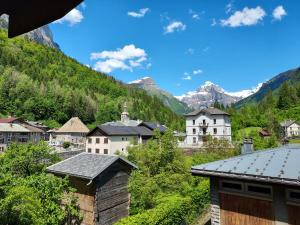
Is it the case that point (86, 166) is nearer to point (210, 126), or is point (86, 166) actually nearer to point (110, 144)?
point (110, 144)

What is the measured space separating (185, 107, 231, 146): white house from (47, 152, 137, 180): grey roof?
51808 millimetres

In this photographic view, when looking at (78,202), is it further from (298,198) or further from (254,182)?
(298,198)

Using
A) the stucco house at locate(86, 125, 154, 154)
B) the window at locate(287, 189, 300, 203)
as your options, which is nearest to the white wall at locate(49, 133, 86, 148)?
the stucco house at locate(86, 125, 154, 154)

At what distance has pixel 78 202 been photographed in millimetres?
22156

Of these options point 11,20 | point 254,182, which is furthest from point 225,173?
point 11,20

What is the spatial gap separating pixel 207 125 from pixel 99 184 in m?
58.4

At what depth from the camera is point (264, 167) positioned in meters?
12.7

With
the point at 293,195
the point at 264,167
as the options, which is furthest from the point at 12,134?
the point at 293,195

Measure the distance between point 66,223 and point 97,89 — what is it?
6022 inches

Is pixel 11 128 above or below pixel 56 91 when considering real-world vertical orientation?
below

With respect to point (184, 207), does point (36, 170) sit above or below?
above

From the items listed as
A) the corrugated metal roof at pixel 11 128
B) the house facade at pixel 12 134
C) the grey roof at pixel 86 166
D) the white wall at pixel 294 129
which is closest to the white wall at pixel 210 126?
the white wall at pixel 294 129

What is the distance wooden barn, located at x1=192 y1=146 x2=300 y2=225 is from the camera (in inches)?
460

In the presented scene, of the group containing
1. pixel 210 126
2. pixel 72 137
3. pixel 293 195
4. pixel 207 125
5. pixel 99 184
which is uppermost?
pixel 207 125
